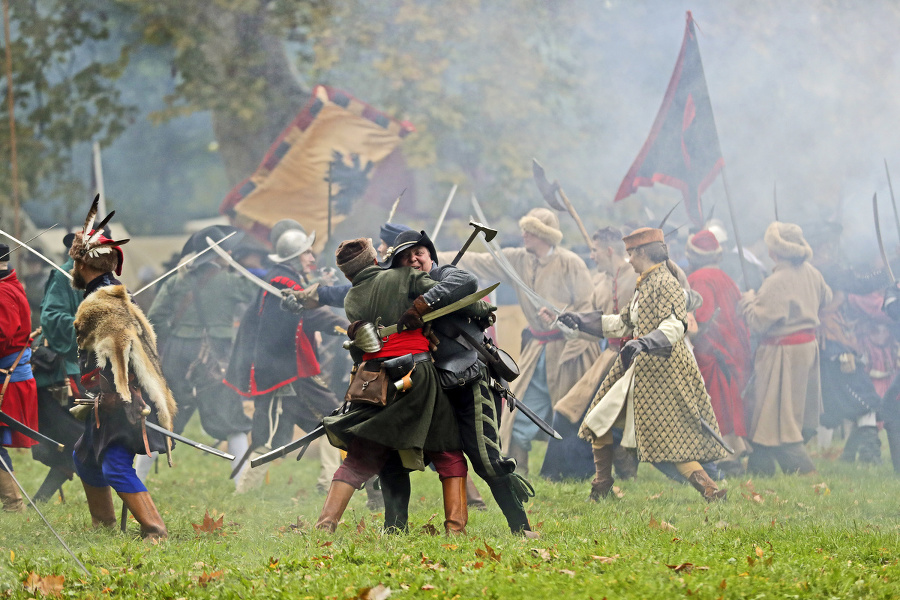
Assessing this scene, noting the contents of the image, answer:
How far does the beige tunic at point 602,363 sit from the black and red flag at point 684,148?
1486mm

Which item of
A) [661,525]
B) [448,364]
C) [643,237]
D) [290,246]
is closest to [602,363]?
[643,237]

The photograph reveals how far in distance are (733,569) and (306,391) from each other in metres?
4.39

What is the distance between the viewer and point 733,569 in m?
4.50

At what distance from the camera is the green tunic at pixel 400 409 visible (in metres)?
5.27

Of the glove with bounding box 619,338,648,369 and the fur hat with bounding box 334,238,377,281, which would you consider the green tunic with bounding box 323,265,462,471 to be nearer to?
the fur hat with bounding box 334,238,377,281

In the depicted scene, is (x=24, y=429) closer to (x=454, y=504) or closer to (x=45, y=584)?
(x=45, y=584)

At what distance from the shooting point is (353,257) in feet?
18.2

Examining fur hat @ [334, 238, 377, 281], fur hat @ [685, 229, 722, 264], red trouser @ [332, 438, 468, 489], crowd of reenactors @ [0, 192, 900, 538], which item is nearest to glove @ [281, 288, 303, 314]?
crowd of reenactors @ [0, 192, 900, 538]

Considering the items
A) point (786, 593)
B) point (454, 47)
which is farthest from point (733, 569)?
point (454, 47)

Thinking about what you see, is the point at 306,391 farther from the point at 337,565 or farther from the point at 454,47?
the point at 454,47

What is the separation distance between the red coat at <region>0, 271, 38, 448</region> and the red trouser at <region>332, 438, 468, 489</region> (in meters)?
2.80

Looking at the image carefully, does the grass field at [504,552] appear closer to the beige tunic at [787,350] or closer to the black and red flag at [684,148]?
the beige tunic at [787,350]

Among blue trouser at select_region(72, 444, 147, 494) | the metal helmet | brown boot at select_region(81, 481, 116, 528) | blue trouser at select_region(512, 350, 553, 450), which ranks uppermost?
the metal helmet

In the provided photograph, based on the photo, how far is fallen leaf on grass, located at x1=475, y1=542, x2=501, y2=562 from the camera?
4.73 meters
